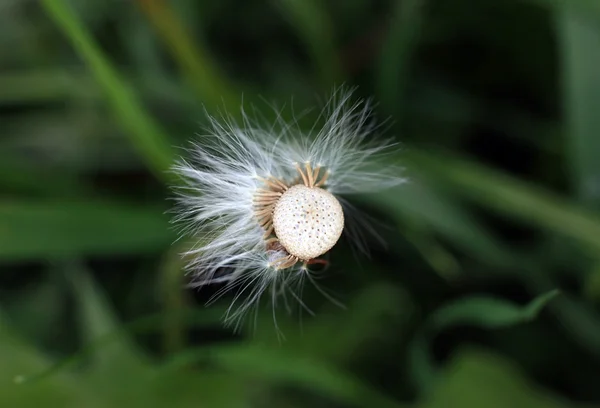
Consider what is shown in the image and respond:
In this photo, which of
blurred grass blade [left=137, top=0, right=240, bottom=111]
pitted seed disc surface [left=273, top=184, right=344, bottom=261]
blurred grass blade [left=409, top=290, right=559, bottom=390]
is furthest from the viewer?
blurred grass blade [left=137, top=0, right=240, bottom=111]

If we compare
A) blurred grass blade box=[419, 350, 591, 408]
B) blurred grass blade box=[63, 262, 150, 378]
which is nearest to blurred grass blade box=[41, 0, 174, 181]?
blurred grass blade box=[63, 262, 150, 378]

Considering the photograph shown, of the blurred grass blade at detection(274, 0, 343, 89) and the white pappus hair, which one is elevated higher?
the blurred grass blade at detection(274, 0, 343, 89)

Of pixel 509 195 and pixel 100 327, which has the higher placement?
pixel 509 195

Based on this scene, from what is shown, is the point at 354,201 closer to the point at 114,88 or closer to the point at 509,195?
the point at 509,195

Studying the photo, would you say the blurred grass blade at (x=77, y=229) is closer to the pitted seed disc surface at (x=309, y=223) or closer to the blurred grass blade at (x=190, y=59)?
the blurred grass blade at (x=190, y=59)

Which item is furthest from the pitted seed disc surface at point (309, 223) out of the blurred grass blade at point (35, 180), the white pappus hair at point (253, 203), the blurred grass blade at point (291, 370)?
the blurred grass blade at point (35, 180)

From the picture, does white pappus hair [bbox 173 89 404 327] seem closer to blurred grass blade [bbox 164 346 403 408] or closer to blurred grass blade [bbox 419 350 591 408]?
blurred grass blade [bbox 164 346 403 408]

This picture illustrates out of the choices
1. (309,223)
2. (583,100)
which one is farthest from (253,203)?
(583,100)
